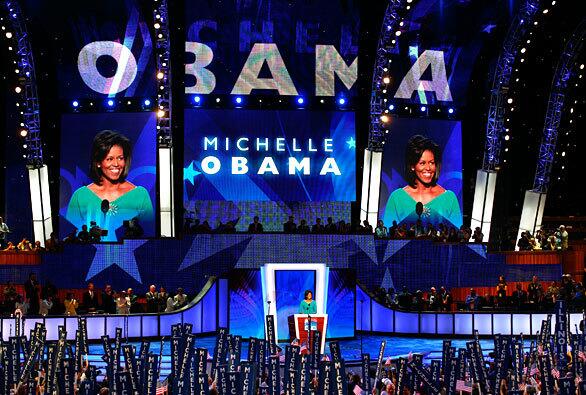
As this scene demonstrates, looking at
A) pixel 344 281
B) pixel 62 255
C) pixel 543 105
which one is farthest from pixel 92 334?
pixel 543 105

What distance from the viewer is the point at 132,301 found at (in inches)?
1089

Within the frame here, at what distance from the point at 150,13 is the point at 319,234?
807cm

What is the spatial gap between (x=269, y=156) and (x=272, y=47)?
3.36 m

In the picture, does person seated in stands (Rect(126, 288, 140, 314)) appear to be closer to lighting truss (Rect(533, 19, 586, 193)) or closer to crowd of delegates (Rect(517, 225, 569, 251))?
crowd of delegates (Rect(517, 225, 569, 251))

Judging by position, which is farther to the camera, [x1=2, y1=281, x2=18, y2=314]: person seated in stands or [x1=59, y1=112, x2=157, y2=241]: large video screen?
[x1=59, y1=112, x2=157, y2=241]: large video screen

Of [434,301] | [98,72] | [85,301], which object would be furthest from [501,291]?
[98,72]

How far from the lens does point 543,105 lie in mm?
37156

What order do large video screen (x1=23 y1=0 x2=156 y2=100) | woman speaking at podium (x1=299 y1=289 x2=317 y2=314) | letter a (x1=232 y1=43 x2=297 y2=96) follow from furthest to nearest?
letter a (x1=232 y1=43 x2=297 y2=96), large video screen (x1=23 y1=0 x2=156 y2=100), woman speaking at podium (x1=299 y1=289 x2=317 y2=314)

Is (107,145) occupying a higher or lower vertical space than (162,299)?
higher

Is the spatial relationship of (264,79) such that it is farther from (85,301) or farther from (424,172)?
(85,301)

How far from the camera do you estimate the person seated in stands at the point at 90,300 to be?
26.7m

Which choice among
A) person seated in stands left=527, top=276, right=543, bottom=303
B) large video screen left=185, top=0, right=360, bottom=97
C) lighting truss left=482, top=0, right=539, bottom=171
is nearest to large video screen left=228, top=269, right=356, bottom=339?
person seated in stands left=527, top=276, right=543, bottom=303

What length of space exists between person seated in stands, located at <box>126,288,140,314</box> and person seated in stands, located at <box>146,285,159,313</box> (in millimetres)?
329

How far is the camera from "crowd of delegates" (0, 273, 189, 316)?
87.0 ft
